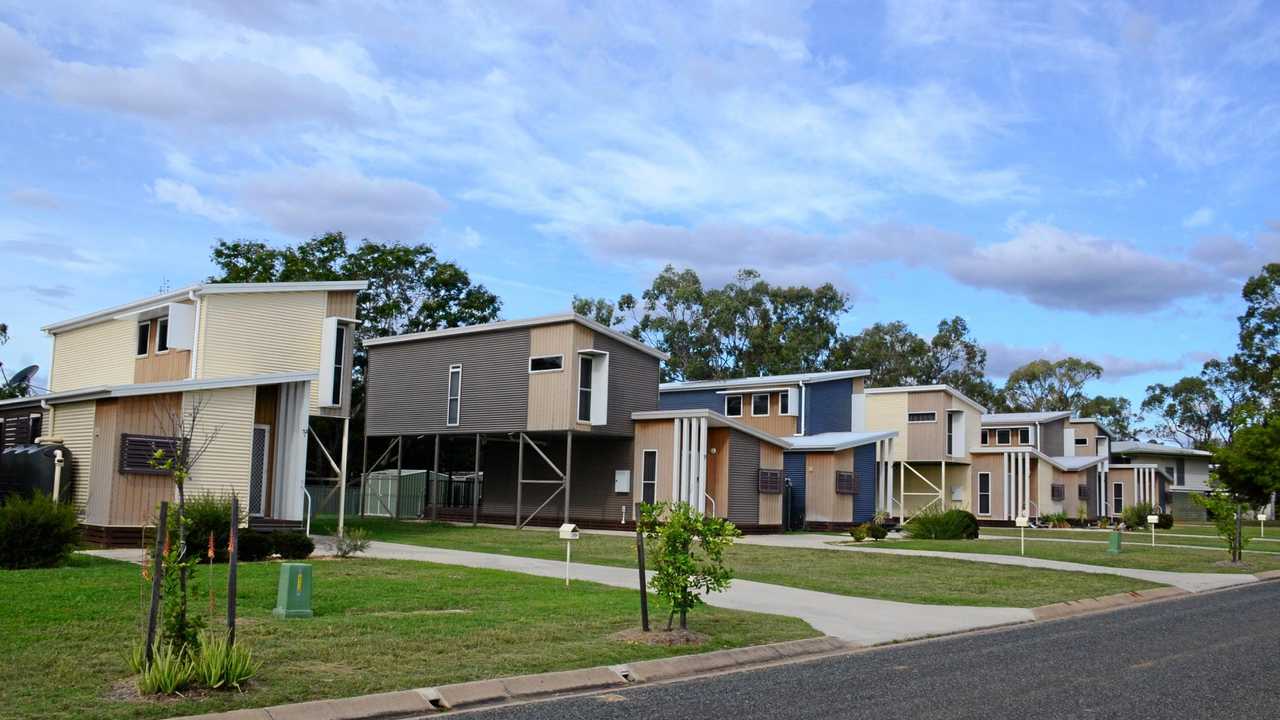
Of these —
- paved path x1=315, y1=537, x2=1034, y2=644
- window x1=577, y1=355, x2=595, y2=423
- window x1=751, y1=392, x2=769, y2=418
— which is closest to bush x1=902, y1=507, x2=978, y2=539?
window x1=577, y1=355, x2=595, y2=423

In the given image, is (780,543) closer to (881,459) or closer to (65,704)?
(881,459)

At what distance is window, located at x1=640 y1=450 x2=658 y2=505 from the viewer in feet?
115

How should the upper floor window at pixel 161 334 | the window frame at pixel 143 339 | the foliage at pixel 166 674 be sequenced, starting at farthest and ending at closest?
the window frame at pixel 143 339
the upper floor window at pixel 161 334
the foliage at pixel 166 674

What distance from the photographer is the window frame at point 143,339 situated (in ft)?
89.8

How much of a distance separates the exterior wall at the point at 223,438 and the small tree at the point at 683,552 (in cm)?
1342

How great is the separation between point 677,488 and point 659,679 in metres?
23.7

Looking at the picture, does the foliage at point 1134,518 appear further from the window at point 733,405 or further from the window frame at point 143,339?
the window frame at point 143,339

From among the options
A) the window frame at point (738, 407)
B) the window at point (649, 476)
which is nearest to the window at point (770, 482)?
the window at point (649, 476)

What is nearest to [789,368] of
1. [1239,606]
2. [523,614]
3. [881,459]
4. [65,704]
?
[881,459]

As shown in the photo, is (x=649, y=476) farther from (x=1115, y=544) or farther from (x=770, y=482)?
(x=1115, y=544)

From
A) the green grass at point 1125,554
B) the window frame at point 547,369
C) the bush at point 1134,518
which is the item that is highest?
the window frame at point 547,369

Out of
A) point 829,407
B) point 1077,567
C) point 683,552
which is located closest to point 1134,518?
point 829,407

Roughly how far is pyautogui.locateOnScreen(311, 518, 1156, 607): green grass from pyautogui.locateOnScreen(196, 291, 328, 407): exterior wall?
497 centimetres

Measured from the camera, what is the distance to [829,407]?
44.2 metres
